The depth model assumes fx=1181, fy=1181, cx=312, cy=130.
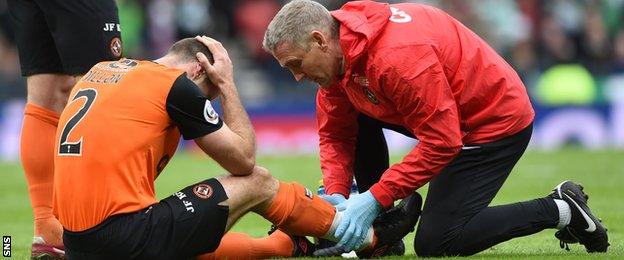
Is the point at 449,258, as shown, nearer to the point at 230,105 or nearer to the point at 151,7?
the point at 230,105

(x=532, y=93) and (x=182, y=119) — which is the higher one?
(x=182, y=119)

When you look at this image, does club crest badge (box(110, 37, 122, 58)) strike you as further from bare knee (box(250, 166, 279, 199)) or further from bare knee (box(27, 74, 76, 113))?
bare knee (box(250, 166, 279, 199))

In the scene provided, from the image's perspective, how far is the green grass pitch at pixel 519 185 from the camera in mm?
7156

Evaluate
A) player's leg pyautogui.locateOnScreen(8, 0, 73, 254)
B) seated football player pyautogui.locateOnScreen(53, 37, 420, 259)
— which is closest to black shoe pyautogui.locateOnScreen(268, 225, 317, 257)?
seated football player pyautogui.locateOnScreen(53, 37, 420, 259)

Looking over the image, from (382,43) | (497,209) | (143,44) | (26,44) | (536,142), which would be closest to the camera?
(382,43)

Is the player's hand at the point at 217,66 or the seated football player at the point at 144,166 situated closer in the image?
the seated football player at the point at 144,166

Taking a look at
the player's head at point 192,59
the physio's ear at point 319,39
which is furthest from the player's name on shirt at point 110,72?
the physio's ear at point 319,39

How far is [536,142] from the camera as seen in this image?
17969mm

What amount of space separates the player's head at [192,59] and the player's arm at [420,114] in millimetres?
902

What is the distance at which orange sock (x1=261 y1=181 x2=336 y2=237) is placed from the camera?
19.3 feet

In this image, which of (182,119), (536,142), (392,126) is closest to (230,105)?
(182,119)

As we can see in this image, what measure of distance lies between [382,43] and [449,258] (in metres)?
1.25

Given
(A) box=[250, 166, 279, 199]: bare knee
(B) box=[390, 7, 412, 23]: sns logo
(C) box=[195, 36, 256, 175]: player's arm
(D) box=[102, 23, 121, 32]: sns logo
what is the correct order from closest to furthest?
(C) box=[195, 36, 256, 175]: player's arm, (A) box=[250, 166, 279, 199]: bare knee, (B) box=[390, 7, 412, 23]: sns logo, (D) box=[102, 23, 121, 32]: sns logo

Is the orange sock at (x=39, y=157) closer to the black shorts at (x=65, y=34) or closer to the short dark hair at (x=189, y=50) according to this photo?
the black shorts at (x=65, y=34)
